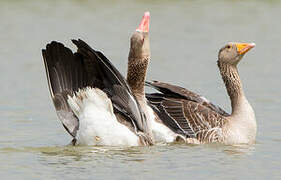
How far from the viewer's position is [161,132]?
474 inches

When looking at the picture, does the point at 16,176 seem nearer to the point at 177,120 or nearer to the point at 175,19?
the point at 177,120

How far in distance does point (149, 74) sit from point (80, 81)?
7.09 metres

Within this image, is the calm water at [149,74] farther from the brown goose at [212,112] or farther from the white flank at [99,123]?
the brown goose at [212,112]

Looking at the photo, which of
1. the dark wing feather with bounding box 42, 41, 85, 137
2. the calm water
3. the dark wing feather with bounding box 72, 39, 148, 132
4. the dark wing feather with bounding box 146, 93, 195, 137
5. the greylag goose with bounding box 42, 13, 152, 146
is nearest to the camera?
the calm water

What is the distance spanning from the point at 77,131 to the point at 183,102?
93.7 inches

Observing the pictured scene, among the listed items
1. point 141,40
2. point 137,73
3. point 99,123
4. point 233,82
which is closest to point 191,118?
point 233,82

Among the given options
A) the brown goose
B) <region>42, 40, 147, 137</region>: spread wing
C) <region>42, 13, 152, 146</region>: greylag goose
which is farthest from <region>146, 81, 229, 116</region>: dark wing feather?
<region>42, 40, 147, 137</region>: spread wing

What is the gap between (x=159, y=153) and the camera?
10789 mm

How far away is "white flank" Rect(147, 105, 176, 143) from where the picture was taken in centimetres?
1196

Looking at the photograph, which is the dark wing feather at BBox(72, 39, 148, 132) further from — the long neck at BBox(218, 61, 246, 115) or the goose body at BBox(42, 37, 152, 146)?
the long neck at BBox(218, 61, 246, 115)

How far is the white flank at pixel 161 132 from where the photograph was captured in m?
12.0

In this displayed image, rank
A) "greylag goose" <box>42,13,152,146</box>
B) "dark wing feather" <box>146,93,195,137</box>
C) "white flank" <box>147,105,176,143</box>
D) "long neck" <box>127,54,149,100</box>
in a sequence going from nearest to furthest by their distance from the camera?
"greylag goose" <box>42,13,152,146</box>
"long neck" <box>127,54,149,100</box>
"white flank" <box>147,105,176,143</box>
"dark wing feather" <box>146,93,195,137</box>

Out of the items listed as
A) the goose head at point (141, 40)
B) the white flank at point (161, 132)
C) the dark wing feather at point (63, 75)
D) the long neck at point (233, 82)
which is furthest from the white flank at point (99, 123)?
the long neck at point (233, 82)

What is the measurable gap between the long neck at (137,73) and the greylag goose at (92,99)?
28 centimetres
